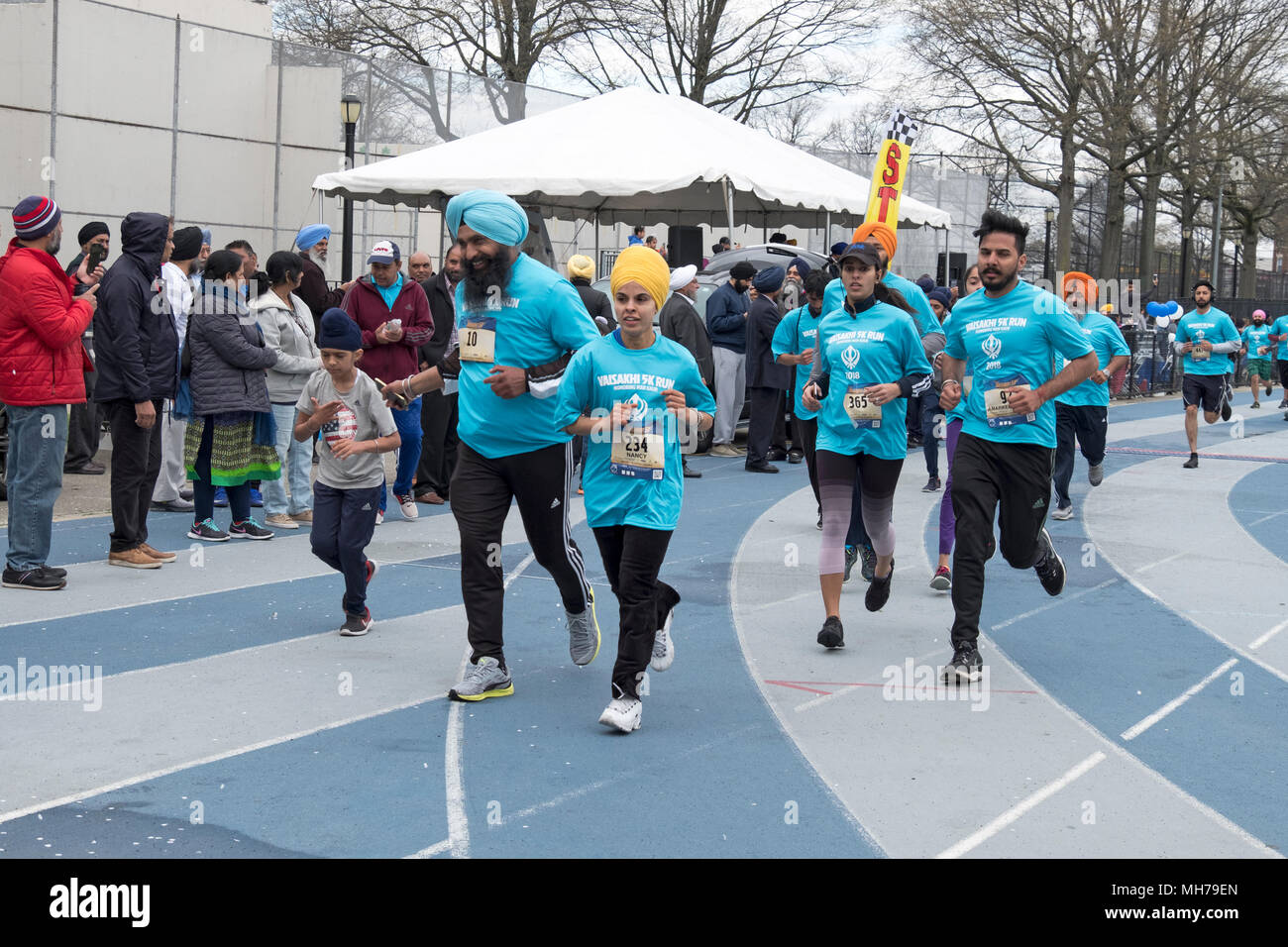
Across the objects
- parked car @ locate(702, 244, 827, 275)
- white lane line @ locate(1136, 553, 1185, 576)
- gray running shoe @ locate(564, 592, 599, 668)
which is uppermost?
parked car @ locate(702, 244, 827, 275)

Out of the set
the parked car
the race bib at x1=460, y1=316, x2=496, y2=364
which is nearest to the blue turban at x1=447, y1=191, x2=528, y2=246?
the race bib at x1=460, y1=316, x2=496, y2=364

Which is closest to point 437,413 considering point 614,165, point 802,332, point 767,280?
point 802,332

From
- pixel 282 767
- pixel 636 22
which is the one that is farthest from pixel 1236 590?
pixel 636 22

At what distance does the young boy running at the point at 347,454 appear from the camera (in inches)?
293

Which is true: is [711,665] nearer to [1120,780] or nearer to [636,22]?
[1120,780]

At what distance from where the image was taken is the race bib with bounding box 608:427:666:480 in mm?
5816

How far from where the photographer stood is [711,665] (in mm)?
7078

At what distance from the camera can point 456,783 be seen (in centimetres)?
514

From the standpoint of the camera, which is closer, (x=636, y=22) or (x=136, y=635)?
(x=136, y=635)

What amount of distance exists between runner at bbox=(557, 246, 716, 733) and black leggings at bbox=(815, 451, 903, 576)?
63.1 inches

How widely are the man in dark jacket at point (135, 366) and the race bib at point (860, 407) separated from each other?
424 centimetres

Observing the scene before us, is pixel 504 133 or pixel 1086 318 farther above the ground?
pixel 504 133

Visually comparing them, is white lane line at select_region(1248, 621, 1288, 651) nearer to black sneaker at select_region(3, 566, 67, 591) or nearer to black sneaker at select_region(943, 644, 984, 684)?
→ black sneaker at select_region(943, 644, 984, 684)

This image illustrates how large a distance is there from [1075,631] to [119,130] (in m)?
13.9
